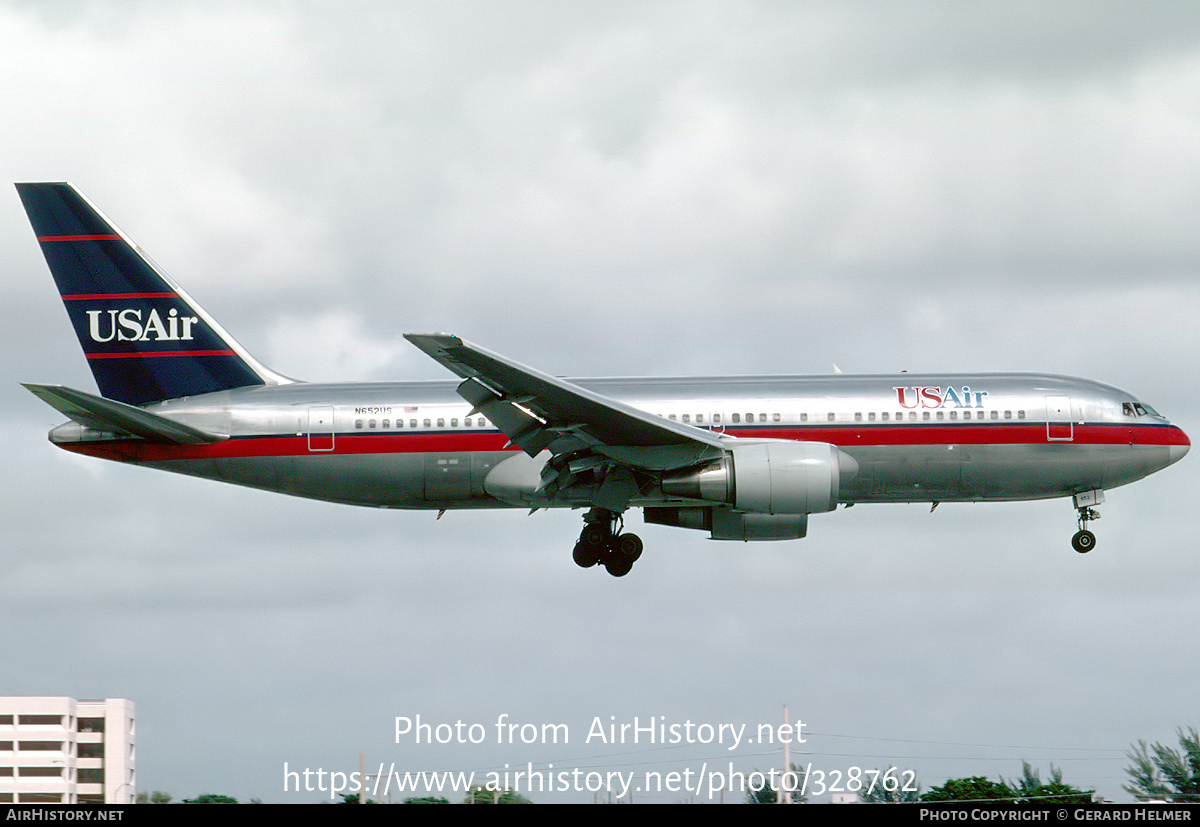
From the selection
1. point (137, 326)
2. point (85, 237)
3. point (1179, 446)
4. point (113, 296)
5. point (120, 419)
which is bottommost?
point (1179, 446)

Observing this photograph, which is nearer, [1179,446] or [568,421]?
[568,421]

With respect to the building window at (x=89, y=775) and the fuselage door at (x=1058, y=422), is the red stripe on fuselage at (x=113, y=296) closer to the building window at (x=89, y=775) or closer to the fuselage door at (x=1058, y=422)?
the fuselage door at (x=1058, y=422)

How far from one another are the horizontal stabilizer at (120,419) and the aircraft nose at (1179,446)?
23362mm

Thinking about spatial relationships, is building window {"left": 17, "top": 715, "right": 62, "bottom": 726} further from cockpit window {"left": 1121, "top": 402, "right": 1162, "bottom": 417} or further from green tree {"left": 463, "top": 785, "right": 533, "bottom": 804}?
cockpit window {"left": 1121, "top": 402, "right": 1162, "bottom": 417}

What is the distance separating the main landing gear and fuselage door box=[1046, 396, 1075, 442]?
1018 centimetres

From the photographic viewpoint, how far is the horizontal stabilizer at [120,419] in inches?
1181

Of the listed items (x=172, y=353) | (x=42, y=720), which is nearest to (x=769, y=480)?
(x=172, y=353)

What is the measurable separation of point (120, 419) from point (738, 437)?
572 inches

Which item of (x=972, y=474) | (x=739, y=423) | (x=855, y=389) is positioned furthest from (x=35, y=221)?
(x=972, y=474)

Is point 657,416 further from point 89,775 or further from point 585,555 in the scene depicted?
point 89,775

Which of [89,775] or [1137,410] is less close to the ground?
[1137,410]

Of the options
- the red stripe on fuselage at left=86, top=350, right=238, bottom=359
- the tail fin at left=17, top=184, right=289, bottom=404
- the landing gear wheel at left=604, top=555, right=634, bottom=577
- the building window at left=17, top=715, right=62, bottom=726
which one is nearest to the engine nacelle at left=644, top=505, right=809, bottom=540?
the landing gear wheel at left=604, top=555, right=634, bottom=577

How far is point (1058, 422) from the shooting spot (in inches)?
1259

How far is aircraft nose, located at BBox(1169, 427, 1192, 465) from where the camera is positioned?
33062 millimetres
